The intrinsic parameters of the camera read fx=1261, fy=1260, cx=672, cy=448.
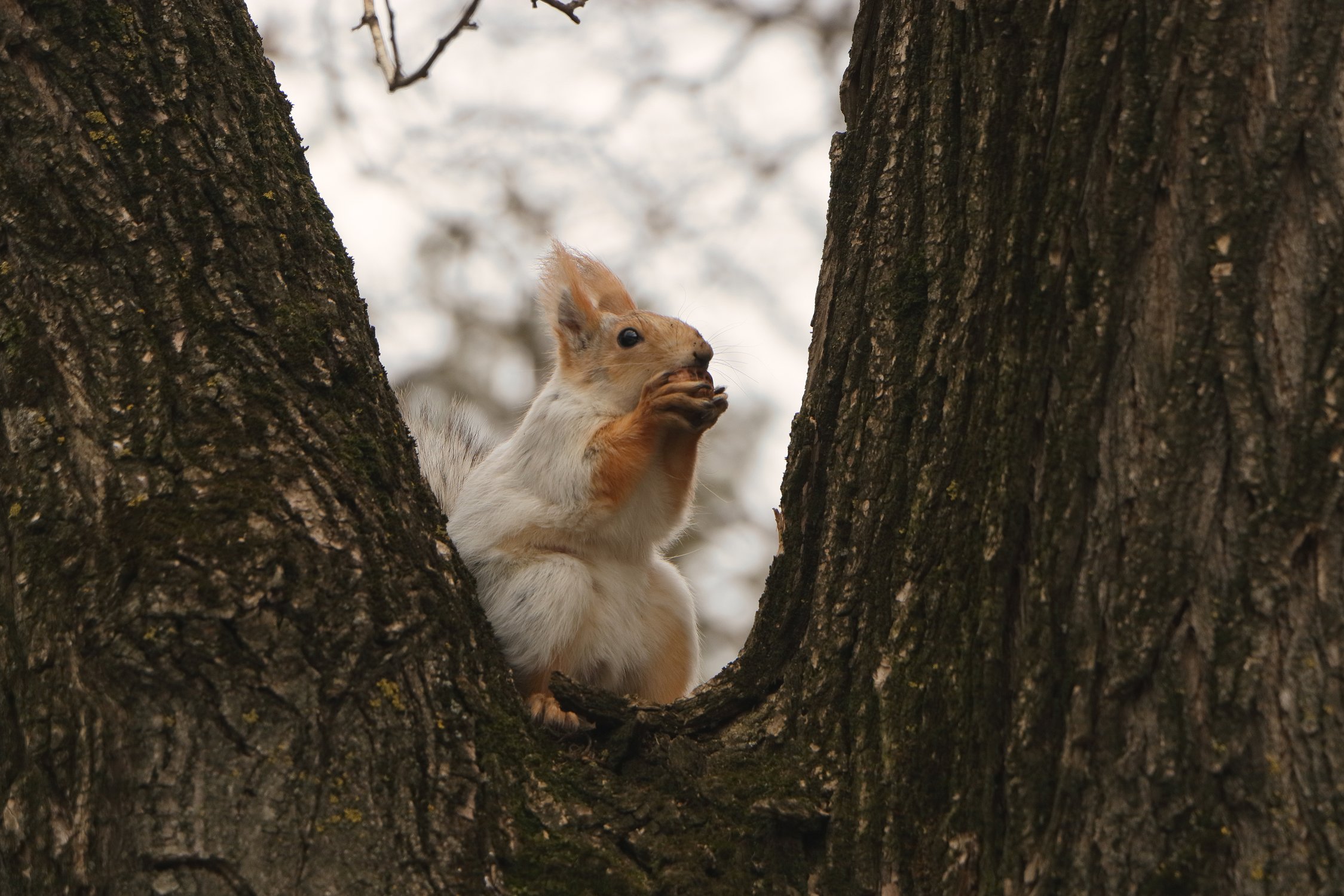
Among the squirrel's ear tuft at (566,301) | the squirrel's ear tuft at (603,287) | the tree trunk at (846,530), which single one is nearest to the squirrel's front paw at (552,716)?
the tree trunk at (846,530)

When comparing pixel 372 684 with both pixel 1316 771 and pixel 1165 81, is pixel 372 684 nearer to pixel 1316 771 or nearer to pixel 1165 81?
pixel 1316 771

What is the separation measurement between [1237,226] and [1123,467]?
0.31m

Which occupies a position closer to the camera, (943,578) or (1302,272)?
(1302,272)

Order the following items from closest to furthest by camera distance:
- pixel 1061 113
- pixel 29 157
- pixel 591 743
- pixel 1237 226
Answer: pixel 1237 226
pixel 1061 113
pixel 29 157
pixel 591 743

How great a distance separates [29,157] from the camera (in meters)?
1.84

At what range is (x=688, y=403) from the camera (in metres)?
3.13

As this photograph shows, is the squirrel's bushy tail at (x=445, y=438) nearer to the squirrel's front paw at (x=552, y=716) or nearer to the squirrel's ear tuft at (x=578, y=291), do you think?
the squirrel's ear tuft at (x=578, y=291)

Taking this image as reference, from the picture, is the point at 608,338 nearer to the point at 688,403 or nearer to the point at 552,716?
the point at 688,403

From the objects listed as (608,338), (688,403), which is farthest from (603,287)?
(688,403)

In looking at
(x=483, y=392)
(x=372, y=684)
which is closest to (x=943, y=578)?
(x=372, y=684)

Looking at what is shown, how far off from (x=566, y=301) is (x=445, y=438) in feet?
1.91

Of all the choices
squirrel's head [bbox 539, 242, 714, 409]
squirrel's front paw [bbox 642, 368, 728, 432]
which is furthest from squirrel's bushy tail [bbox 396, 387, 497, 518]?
squirrel's front paw [bbox 642, 368, 728, 432]

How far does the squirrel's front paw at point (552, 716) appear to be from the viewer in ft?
6.98

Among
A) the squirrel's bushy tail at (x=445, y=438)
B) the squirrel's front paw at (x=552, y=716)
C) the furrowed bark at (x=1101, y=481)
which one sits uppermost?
the squirrel's bushy tail at (x=445, y=438)
